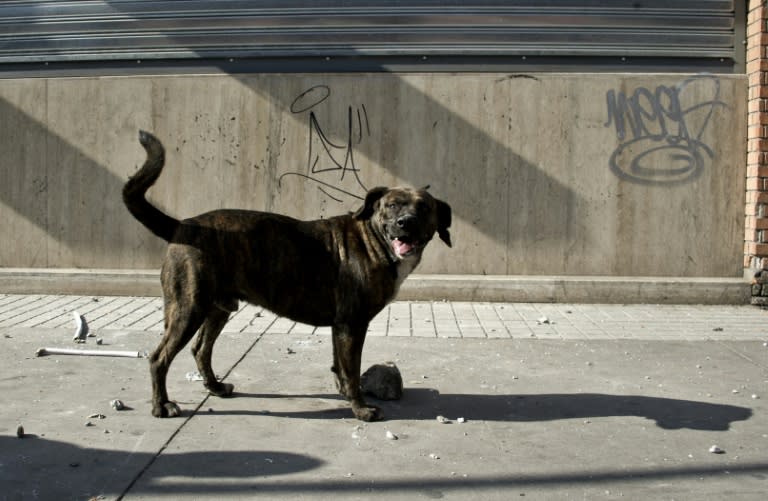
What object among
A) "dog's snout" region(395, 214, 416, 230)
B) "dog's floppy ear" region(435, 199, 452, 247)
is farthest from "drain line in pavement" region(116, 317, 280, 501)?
"dog's floppy ear" region(435, 199, 452, 247)

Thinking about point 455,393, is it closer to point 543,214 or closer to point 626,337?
point 626,337

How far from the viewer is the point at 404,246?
14.9 feet

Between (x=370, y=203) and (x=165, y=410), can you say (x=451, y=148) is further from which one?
(x=165, y=410)

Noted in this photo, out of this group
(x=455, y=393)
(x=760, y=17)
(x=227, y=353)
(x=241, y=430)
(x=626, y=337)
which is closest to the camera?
(x=241, y=430)

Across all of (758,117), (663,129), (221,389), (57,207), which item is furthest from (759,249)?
(57,207)

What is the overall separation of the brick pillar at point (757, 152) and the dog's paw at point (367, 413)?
5805mm

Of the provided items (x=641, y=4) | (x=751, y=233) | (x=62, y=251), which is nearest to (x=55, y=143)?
(x=62, y=251)

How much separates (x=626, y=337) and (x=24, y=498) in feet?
17.1

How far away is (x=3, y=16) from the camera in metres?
9.41

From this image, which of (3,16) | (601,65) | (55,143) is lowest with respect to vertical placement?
(55,143)

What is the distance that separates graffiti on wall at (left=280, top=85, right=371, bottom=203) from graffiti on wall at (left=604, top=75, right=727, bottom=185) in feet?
9.40

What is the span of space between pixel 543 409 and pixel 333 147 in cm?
494

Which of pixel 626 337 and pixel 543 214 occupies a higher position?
pixel 543 214

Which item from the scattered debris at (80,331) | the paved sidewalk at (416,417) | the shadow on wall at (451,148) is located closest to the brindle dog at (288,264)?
the paved sidewalk at (416,417)
